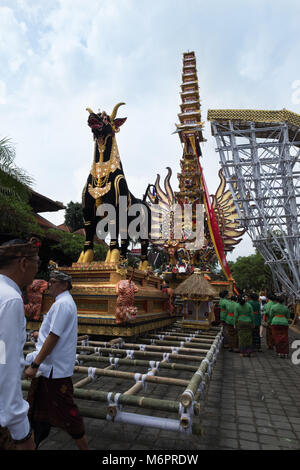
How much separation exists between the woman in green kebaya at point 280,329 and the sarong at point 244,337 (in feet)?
2.56

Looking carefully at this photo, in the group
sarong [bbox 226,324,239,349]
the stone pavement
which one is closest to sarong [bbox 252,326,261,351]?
sarong [bbox 226,324,239,349]

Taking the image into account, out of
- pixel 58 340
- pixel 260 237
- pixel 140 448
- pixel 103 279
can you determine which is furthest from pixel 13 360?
pixel 260 237

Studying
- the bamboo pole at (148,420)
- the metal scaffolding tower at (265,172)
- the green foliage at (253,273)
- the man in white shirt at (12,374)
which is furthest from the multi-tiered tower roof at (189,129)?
the green foliage at (253,273)

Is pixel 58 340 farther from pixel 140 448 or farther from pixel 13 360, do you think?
pixel 140 448

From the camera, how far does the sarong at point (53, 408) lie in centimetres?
235

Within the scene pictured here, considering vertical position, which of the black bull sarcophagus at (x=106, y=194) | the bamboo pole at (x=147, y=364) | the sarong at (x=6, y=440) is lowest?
the bamboo pole at (x=147, y=364)

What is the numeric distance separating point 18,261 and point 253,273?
4287 centimetres

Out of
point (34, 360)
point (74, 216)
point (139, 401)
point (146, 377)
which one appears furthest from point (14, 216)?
point (74, 216)

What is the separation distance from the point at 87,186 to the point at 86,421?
5536 millimetres

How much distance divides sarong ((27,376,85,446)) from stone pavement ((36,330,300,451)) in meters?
0.36

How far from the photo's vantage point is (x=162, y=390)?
15.0 feet

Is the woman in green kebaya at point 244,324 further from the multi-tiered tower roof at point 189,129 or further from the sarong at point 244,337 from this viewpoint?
the multi-tiered tower roof at point 189,129

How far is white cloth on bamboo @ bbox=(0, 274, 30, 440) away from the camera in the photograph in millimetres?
1486

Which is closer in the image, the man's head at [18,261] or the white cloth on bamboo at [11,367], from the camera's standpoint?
the white cloth on bamboo at [11,367]
